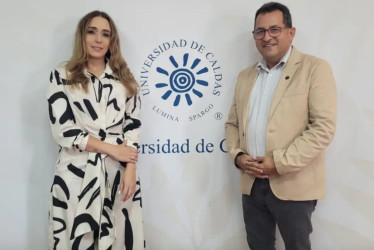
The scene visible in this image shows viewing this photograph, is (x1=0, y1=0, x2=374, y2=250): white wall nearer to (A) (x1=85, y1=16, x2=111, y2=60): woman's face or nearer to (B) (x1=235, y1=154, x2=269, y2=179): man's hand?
(A) (x1=85, y1=16, x2=111, y2=60): woman's face

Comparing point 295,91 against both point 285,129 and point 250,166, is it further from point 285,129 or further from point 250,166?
point 250,166

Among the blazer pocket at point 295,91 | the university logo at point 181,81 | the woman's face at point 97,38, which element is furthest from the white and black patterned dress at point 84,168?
Answer: the blazer pocket at point 295,91

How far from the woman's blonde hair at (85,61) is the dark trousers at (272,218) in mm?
880

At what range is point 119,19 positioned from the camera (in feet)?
7.51

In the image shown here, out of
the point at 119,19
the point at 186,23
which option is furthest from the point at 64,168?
the point at 186,23

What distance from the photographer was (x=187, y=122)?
7.70ft

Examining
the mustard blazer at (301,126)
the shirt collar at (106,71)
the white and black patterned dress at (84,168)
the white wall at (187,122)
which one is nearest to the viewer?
the mustard blazer at (301,126)

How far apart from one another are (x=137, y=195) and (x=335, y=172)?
1.27 metres

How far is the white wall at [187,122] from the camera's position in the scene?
228 centimetres

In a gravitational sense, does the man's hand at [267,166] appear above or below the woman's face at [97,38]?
below

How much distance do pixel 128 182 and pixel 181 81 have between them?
0.77 meters

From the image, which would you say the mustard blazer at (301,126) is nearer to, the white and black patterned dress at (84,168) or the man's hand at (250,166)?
the man's hand at (250,166)

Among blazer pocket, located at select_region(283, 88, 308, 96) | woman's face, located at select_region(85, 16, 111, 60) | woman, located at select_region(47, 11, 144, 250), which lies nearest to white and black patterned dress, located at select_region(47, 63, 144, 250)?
woman, located at select_region(47, 11, 144, 250)

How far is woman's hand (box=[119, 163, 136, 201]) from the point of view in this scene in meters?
1.91
